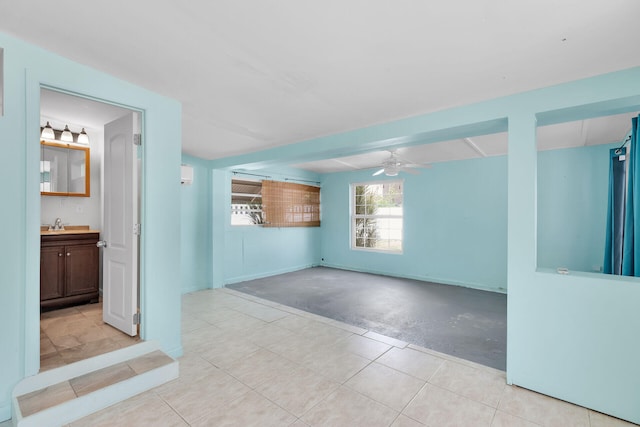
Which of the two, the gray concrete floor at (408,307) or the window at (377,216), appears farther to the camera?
the window at (377,216)

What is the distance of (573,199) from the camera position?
4508mm

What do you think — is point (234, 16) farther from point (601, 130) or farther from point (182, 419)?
point (601, 130)

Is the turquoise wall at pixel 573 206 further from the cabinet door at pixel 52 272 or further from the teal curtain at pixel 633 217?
the cabinet door at pixel 52 272

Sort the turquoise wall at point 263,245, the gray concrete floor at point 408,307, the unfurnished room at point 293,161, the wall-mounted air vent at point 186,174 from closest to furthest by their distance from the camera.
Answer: the unfurnished room at point 293,161
the gray concrete floor at point 408,307
the wall-mounted air vent at point 186,174
the turquoise wall at point 263,245

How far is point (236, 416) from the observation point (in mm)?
1982

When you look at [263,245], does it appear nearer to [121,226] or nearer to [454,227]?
[121,226]

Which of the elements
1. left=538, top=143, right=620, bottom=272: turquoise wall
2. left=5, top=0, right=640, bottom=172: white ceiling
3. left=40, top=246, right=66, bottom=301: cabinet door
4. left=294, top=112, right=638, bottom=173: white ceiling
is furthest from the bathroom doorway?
left=538, top=143, right=620, bottom=272: turquoise wall

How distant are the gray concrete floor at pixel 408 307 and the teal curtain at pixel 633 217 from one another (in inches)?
51.2

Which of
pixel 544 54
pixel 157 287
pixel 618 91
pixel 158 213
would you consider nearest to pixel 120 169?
pixel 158 213

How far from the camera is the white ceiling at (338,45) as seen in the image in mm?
1511

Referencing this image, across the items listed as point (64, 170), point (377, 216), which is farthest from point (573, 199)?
point (64, 170)

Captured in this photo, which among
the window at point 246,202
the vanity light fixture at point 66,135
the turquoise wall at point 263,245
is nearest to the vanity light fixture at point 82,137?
the vanity light fixture at point 66,135

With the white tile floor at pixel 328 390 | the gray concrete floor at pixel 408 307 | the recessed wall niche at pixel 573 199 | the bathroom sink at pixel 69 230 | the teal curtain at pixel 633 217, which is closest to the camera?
the white tile floor at pixel 328 390

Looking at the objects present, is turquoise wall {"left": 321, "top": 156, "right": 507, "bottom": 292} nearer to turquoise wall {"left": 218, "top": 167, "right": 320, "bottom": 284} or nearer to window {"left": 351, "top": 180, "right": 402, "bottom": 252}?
window {"left": 351, "top": 180, "right": 402, "bottom": 252}
